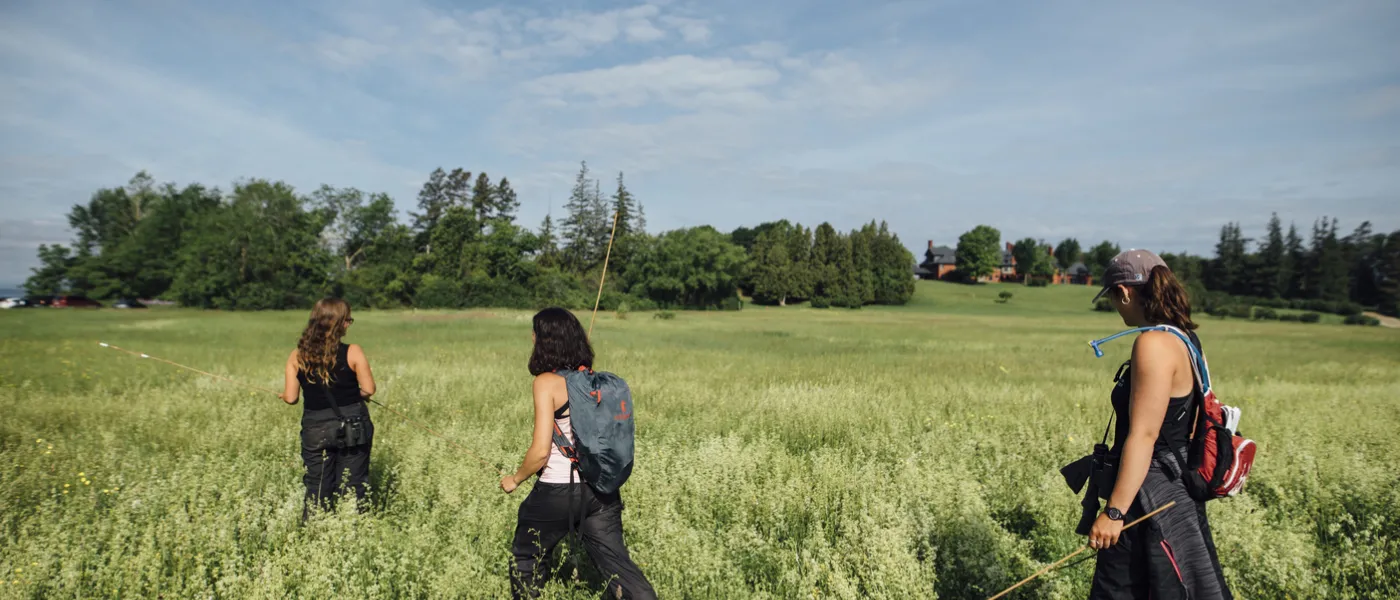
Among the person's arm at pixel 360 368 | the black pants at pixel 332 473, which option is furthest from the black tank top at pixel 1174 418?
the black pants at pixel 332 473

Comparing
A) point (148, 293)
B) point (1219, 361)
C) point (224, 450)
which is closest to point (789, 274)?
point (1219, 361)

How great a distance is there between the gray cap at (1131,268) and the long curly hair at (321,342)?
16.4 ft

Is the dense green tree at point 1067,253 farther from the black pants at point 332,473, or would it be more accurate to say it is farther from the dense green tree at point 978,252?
the black pants at point 332,473

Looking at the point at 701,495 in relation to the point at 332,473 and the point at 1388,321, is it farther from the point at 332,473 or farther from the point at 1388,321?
the point at 1388,321

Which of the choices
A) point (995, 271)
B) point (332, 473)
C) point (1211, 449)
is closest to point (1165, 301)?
point (1211, 449)

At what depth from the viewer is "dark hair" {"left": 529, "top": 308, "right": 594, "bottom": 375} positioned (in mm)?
3621

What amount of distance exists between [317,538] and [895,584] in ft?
13.5

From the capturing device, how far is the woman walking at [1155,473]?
2.77 meters

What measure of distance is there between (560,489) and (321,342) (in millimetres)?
2598

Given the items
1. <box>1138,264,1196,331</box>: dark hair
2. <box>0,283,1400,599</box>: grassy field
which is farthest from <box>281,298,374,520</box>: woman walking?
<box>1138,264,1196,331</box>: dark hair

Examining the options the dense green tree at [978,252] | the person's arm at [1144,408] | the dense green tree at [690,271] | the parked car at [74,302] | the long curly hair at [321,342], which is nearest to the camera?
the person's arm at [1144,408]

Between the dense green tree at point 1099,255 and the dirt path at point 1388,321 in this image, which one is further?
the dense green tree at point 1099,255

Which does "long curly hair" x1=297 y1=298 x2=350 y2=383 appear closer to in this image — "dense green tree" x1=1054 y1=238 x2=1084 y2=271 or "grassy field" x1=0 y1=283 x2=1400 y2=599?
"grassy field" x1=0 y1=283 x2=1400 y2=599

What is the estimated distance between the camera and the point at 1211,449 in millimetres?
2846
